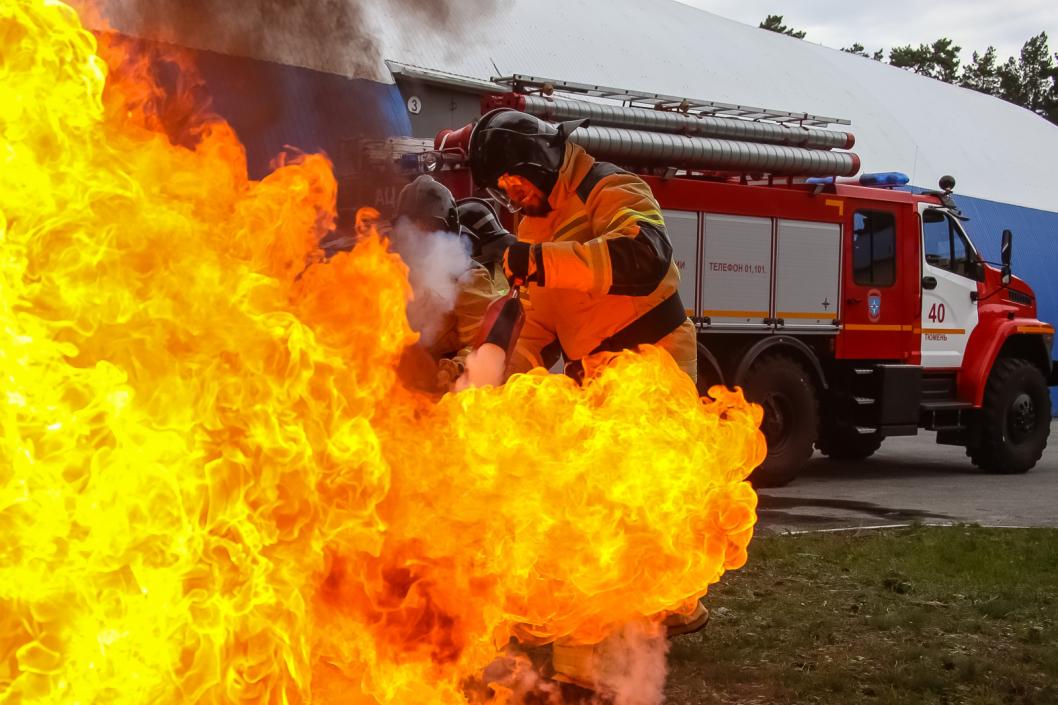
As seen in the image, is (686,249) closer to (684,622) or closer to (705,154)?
(705,154)

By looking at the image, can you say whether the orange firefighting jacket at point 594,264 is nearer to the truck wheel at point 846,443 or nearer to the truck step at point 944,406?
the truck step at point 944,406

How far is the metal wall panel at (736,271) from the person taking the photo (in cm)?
1113

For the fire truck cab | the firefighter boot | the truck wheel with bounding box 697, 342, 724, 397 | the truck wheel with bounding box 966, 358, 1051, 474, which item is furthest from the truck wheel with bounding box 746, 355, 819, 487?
the firefighter boot

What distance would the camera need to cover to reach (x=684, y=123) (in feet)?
35.9

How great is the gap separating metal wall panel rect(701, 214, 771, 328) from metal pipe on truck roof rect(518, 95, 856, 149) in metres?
0.84

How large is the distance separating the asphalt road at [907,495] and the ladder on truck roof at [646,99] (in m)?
3.80

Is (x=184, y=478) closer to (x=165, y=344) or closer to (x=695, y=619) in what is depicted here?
(x=165, y=344)

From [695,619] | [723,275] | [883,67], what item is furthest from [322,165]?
[883,67]

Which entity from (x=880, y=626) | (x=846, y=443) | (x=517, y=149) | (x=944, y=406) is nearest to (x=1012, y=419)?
(x=944, y=406)

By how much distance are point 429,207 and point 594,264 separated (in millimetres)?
1206

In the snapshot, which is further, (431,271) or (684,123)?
(684,123)

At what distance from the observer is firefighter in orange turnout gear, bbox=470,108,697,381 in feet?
14.2

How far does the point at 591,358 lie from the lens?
4660 millimetres

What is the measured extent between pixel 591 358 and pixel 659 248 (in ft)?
1.82
